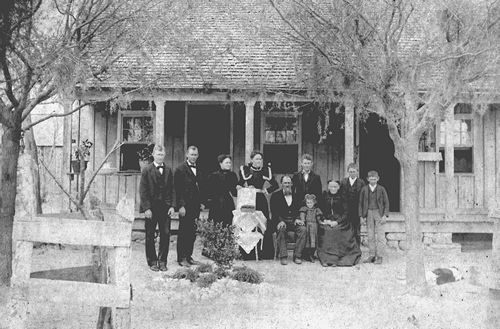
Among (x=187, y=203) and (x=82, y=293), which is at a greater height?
(x=187, y=203)

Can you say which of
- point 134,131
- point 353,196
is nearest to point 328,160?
point 353,196

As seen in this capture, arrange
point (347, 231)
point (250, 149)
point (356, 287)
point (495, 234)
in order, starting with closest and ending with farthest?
1. point (495, 234)
2. point (356, 287)
3. point (347, 231)
4. point (250, 149)

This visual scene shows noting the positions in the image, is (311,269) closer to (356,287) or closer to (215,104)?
(356,287)

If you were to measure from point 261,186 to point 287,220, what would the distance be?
2.76 feet

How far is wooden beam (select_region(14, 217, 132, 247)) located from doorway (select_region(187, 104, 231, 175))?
383 inches

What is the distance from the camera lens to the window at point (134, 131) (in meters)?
13.7

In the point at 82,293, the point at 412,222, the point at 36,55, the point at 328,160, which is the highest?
the point at 36,55

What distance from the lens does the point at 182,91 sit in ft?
38.9

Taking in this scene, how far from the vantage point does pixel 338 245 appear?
32.7 ft

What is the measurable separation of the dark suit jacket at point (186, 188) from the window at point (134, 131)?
4.69 meters

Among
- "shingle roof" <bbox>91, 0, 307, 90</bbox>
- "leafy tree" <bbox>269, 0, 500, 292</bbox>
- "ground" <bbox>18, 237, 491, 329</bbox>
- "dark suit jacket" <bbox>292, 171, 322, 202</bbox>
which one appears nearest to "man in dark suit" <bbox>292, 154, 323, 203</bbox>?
"dark suit jacket" <bbox>292, 171, 322, 202</bbox>

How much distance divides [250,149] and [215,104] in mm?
2749

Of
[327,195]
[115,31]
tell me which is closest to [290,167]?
[327,195]

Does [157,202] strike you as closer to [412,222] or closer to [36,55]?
[36,55]
